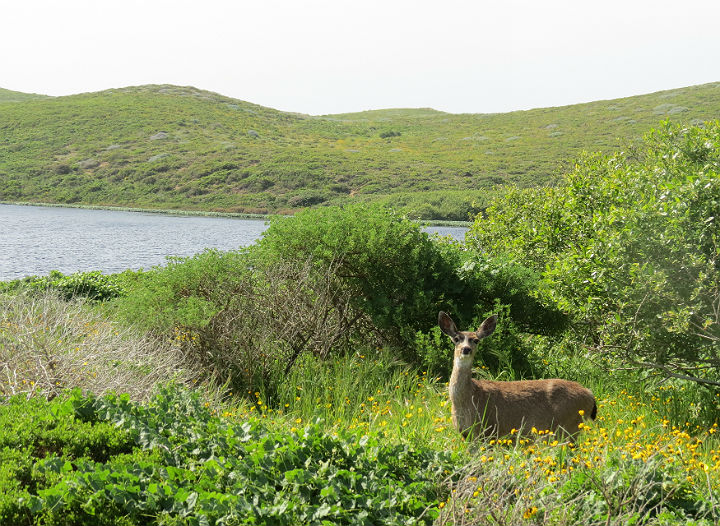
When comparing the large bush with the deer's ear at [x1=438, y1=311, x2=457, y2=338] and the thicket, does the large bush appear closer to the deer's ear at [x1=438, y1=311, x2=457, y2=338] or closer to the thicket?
the thicket

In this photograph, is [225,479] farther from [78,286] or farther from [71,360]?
[78,286]

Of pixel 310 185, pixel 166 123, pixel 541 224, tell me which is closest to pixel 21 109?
pixel 166 123

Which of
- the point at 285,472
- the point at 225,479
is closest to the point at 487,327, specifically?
the point at 285,472

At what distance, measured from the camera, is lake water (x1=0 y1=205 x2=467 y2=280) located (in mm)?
27438

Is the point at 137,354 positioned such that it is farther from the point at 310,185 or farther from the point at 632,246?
the point at 310,185

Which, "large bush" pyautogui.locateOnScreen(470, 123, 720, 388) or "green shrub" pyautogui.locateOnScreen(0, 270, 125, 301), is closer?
"large bush" pyautogui.locateOnScreen(470, 123, 720, 388)

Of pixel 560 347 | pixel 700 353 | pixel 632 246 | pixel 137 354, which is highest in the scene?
pixel 632 246

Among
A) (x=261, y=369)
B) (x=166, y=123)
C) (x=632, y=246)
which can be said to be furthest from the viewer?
(x=166, y=123)

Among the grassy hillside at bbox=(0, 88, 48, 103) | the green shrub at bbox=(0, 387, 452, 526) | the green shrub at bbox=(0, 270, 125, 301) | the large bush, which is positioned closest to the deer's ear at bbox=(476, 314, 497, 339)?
the green shrub at bbox=(0, 387, 452, 526)

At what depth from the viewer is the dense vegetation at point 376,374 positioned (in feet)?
13.0

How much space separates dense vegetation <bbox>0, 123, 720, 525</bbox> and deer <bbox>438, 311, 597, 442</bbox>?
21 cm

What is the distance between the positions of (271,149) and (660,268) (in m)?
108

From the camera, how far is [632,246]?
8.11 m

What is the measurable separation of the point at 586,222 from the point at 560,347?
2.27 metres
